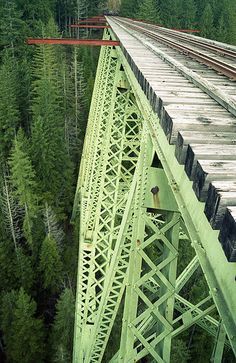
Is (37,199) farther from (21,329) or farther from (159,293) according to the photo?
(159,293)

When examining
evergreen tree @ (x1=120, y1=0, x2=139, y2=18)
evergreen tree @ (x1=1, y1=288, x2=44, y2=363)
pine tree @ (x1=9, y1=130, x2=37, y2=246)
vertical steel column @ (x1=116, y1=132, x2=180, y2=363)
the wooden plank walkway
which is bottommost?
evergreen tree @ (x1=1, y1=288, x2=44, y2=363)

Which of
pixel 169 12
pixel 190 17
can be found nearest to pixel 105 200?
pixel 169 12

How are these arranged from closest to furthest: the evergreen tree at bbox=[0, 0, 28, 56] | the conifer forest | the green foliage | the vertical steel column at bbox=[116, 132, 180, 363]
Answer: the vertical steel column at bbox=[116, 132, 180, 363], the conifer forest, the green foliage, the evergreen tree at bbox=[0, 0, 28, 56]

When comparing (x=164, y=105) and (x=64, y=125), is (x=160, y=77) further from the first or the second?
(x=64, y=125)

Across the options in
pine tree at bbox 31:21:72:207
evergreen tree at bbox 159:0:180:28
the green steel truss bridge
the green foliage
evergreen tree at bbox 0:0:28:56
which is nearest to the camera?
the green steel truss bridge

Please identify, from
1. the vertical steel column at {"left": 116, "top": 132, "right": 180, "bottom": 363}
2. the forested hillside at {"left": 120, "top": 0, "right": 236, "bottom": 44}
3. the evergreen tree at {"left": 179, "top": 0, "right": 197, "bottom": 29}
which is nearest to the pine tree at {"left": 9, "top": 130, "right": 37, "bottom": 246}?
the vertical steel column at {"left": 116, "top": 132, "right": 180, "bottom": 363}

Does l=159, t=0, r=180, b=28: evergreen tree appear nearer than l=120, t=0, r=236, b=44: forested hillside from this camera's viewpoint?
No

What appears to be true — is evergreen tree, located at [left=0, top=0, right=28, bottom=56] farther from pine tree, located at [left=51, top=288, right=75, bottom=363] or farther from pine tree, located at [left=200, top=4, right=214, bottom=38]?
pine tree, located at [left=51, top=288, right=75, bottom=363]

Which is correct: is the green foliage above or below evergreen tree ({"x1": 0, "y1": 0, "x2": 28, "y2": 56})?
below
